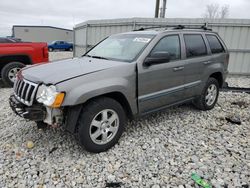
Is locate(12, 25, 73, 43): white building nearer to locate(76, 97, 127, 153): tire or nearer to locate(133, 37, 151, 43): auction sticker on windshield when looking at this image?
locate(133, 37, 151, 43): auction sticker on windshield

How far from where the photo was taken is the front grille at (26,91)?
2.75 meters

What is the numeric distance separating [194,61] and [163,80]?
965 mm

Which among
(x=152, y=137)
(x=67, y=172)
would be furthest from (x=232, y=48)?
(x=67, y=172)

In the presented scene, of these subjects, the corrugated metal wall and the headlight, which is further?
the corrugated metal wall

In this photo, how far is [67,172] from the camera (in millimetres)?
2652

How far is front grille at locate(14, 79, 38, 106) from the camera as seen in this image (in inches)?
108

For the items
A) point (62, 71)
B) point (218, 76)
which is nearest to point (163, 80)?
point (62, 71)

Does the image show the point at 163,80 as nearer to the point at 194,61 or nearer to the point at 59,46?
the point at 194,61

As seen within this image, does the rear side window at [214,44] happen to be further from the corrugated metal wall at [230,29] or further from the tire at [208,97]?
the corrugated metal wall at [230,29]

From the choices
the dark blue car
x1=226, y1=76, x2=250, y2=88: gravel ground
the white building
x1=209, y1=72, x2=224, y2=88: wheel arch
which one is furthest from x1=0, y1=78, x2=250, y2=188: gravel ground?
the white building

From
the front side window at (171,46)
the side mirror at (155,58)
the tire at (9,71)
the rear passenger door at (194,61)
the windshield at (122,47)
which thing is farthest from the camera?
the tire at (9,71)

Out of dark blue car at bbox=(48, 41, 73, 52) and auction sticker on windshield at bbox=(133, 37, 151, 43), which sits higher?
auction sticker on windshield at bbox=(133, 37, 151, 43)

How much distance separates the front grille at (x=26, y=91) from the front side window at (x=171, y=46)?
1968 millimetres

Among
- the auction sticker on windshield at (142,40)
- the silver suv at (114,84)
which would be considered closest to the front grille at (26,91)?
the silver suv at (114,84)
